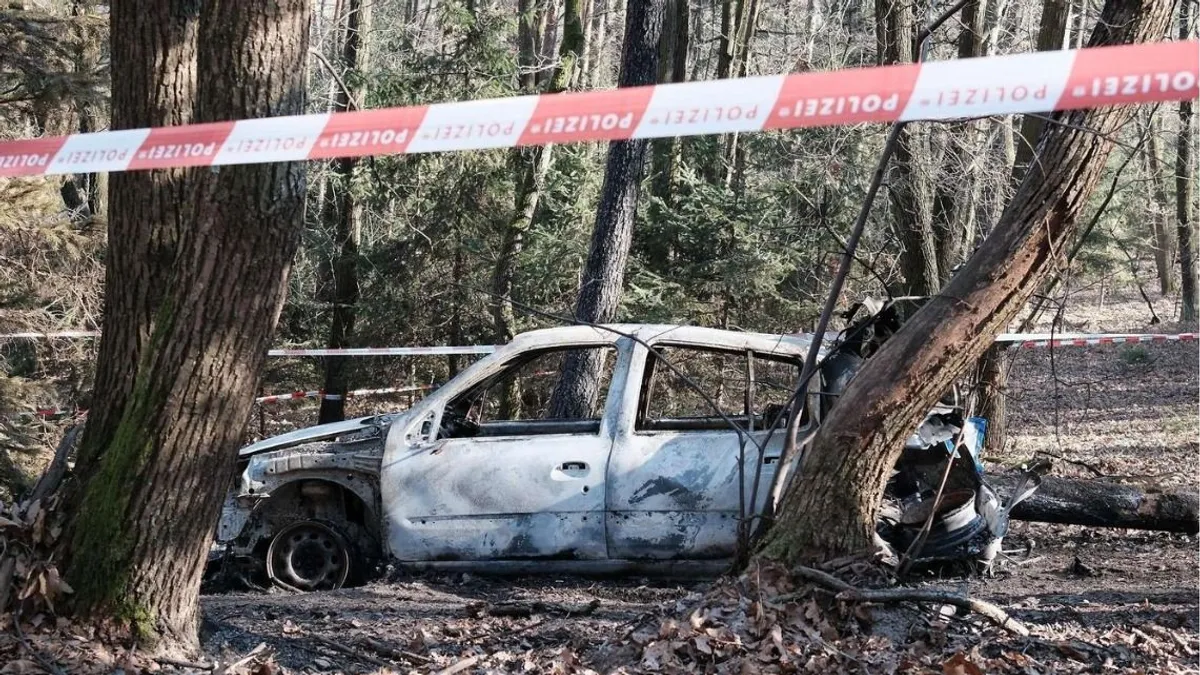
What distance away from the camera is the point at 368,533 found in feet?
23.4

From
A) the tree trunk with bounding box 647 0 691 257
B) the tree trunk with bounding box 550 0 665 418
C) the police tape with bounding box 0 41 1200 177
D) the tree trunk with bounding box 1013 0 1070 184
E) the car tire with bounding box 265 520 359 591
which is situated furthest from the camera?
the tree trunk with bounding box 647 0 691 257

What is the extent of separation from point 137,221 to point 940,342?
12.3 feet

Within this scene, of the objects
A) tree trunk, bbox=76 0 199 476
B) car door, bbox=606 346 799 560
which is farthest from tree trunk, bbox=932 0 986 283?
tree trunk, bbox=76 0 199 476

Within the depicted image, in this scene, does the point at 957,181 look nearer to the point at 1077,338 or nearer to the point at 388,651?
the point at 1077,338

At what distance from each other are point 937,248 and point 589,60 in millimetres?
17812

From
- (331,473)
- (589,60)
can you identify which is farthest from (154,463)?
(589,60)

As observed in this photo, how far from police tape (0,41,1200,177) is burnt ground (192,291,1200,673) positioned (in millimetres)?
2161

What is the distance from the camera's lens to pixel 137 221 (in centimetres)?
470

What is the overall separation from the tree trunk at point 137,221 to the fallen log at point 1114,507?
549 centimetres

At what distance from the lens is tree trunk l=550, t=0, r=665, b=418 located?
10734 millimetres

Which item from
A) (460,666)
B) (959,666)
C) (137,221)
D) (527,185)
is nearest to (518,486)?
(460,666)

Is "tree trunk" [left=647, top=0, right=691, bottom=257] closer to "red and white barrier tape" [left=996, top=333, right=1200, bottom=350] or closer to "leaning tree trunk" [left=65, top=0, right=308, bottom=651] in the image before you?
"red and white barrier tape" [left=996, top=333, right=1200, bottom=350]

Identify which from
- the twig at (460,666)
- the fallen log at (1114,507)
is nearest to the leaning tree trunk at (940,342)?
the twig at (460,666)

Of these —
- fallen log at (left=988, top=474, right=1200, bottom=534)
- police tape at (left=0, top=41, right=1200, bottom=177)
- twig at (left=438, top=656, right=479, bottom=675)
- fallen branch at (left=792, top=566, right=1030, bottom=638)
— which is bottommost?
twig at (left=438, top=656, right=479, bottom=675)
